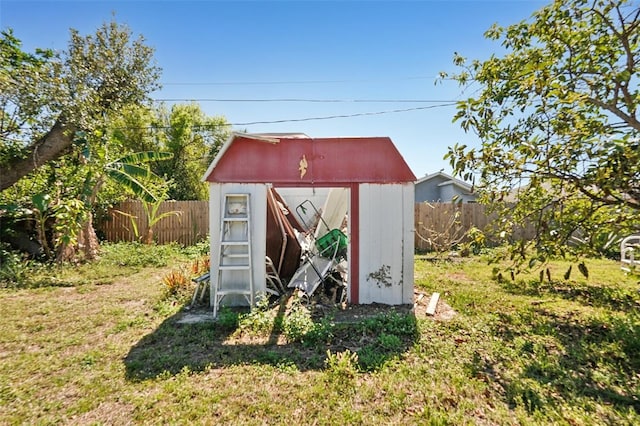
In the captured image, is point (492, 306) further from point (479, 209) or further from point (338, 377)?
point (479, 209)

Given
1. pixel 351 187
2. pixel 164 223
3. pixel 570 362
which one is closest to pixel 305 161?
pixel 351 187

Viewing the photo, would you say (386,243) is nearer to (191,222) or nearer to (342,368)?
(342,368)

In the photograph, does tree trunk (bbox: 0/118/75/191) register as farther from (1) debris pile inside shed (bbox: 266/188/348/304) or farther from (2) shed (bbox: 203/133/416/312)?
(1) debris pile inside shed (bbox: 266/188/348/304)

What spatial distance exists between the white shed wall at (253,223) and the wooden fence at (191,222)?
22.2 ft

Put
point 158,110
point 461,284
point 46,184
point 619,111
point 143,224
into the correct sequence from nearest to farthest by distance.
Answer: point 619,111, point 461,284, point 46,184, point 143,224, point 158,110

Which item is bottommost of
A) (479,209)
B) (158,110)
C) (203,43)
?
(479,209)

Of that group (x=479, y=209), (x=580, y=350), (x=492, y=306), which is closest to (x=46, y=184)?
(x=492, y=306)

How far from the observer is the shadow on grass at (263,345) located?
341cm

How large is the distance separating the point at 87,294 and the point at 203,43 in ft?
25.1

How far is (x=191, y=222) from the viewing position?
11.5 metres

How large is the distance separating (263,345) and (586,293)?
6.31 meters

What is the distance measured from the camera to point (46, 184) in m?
8.31

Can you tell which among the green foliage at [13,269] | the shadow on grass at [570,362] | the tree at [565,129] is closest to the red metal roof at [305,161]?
the tree at [565,129]

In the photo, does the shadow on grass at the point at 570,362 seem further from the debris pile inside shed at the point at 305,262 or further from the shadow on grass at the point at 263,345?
the debris pile inside shed at the point at 305,262
